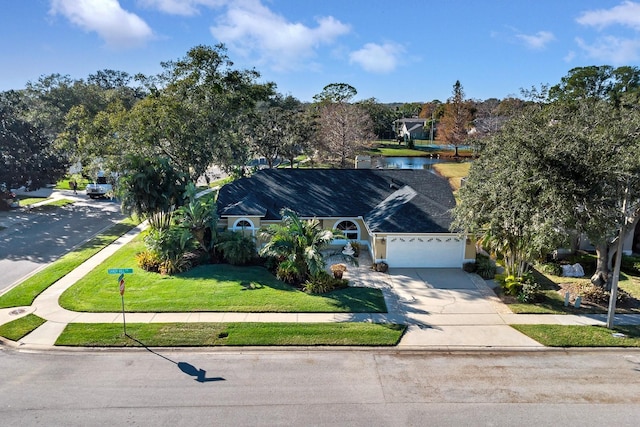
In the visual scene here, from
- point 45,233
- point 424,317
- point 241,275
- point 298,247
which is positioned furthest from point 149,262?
point 424,317

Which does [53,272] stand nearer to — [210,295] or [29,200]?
[210,295]

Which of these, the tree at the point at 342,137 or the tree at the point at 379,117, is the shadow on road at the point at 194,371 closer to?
the tree at the point at 342,137

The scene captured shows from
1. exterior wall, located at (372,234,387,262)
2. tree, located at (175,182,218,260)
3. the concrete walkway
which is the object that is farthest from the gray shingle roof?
the concrete walkway

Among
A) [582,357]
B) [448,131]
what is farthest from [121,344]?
[448,131]

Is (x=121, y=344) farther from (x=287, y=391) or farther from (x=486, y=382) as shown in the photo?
(x=486, y=382)

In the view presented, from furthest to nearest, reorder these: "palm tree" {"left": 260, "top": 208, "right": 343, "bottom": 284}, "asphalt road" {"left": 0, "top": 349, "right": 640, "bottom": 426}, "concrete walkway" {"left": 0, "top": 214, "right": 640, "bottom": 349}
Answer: "palm tree" {"left": 260, "top": 208, "right": 343, "bottom": 284} → "concrete walkway" {"left": 0, "top": 214, "right": 640, "bottom": 349} → "asphalt road" {"left": 0, "top": 349, "right": 640, "bottom": 426}

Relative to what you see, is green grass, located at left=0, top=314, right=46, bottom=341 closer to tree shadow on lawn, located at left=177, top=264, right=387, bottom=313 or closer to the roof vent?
tree shadow on lawn, located at left=177, top=264, right=387, bottom=313
